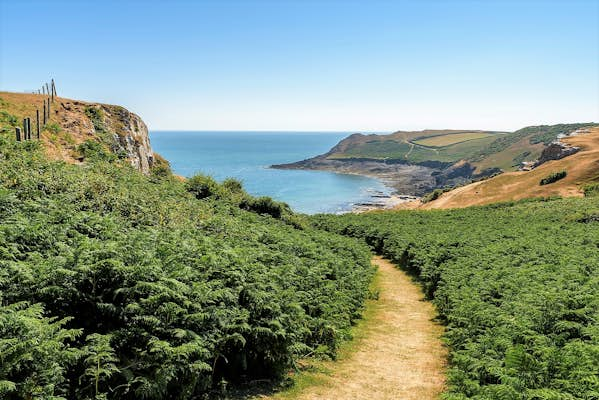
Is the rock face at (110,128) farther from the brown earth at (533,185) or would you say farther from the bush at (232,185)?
the brown earth at (533,185)

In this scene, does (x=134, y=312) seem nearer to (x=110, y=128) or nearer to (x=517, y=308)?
(x=517, y=308)

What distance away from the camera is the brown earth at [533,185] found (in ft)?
246

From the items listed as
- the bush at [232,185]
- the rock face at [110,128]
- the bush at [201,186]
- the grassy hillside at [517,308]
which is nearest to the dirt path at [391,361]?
the grassy hillside at [517,308]

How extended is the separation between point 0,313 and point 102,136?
42.7 m

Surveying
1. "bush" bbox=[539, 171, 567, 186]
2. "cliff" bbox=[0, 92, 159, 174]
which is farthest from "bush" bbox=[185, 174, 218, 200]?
"bush" bbox=[539, 171, 567, 186]

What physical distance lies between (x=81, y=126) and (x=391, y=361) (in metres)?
42.8

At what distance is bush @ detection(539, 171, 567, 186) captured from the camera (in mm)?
78750

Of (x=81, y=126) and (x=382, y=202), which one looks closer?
(x=81, y=126)

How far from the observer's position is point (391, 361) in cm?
1366

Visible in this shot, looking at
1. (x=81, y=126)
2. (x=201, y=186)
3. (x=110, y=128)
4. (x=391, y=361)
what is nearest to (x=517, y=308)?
(x=391, y=361)

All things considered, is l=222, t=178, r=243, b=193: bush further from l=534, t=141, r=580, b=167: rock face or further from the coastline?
l=534, t=141, r=580, b=167: rock face

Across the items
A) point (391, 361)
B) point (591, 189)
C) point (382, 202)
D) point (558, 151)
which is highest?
point (558, 151)

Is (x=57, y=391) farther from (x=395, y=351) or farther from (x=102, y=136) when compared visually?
(x=102, y=136)

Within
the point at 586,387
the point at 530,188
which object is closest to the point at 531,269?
the point at 586,387
